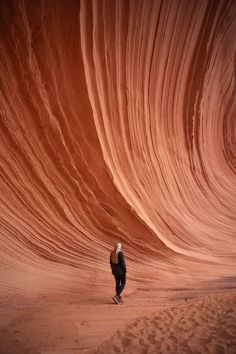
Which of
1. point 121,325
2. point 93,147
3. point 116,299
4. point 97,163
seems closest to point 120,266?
point 116,299

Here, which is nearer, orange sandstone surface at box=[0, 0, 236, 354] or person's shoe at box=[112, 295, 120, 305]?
person's shoe at box=[112, 295, 120, 305]

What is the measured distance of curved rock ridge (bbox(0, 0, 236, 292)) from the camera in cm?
578

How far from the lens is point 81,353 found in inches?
125

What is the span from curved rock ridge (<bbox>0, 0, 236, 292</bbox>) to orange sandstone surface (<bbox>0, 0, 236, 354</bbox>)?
2 cm

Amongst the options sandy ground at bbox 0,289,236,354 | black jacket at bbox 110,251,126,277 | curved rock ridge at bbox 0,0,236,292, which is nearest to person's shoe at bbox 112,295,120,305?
sandy ground at bbox 0,289,236,354

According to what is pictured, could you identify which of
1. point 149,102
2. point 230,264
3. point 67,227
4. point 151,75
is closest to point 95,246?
point 67,227

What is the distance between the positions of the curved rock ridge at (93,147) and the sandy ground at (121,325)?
2.95 feet

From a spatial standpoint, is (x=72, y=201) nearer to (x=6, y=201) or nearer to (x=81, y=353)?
(x=6, y=201)

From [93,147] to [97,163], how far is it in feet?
1.13

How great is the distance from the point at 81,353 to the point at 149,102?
5.55 metres

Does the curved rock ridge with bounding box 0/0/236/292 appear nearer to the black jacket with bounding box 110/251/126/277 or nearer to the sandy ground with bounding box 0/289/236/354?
the sandy ground with bounding box 0/289/236/354

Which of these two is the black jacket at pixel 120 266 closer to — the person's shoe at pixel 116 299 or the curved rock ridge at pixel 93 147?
the person's shoe at pixel 116 299

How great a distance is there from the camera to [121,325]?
3.78 meters

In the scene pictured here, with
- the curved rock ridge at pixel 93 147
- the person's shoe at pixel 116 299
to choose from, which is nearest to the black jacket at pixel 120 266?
the person's shoe at pixel 116 299
